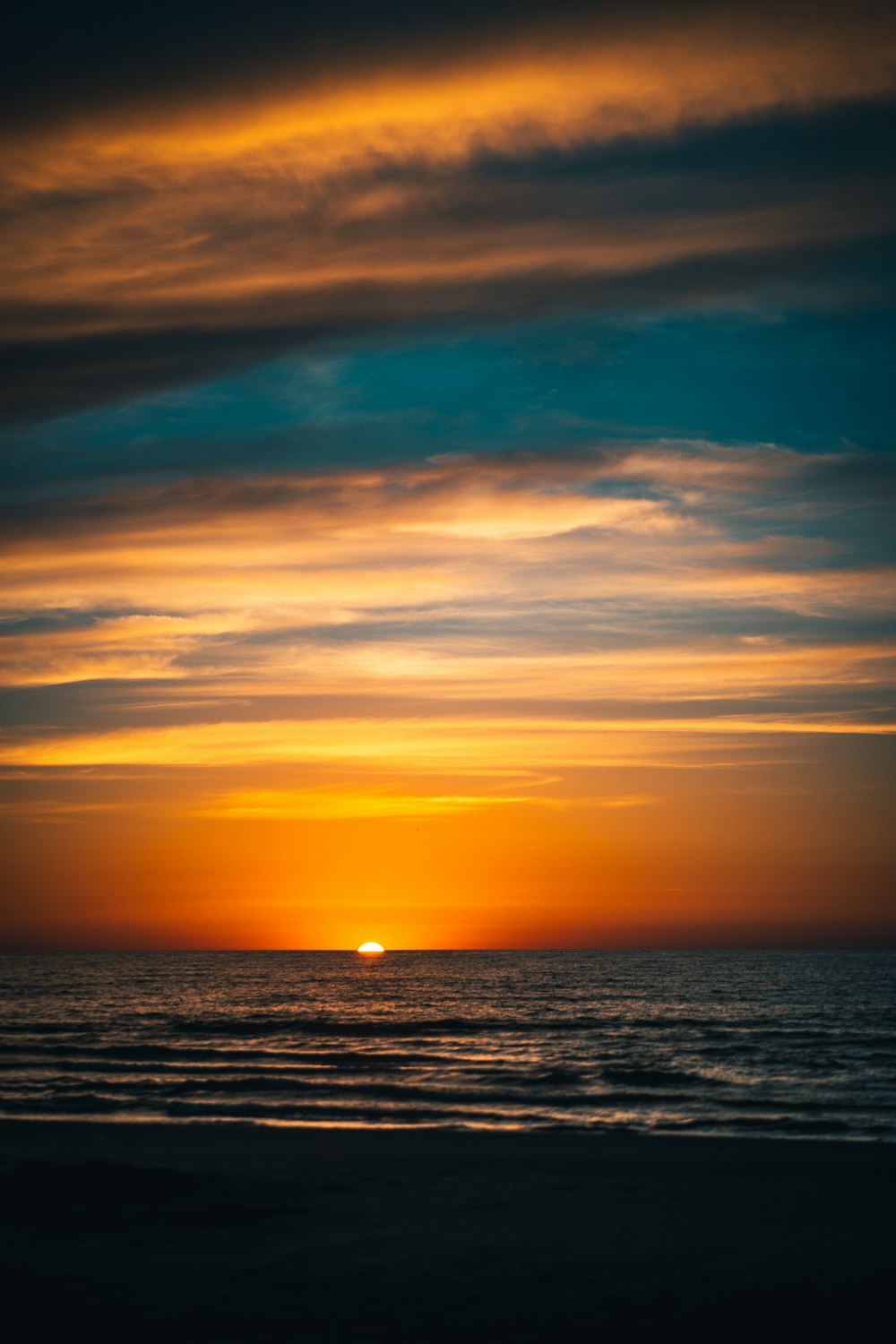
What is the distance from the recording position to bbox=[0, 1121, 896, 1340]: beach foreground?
11.7 metres

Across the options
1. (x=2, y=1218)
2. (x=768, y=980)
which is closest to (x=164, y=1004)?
(x=2, y=1218)

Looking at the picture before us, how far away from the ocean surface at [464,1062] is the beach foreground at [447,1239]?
17.0 ft

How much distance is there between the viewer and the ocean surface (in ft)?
88.6

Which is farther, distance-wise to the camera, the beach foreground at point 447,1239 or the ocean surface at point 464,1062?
the ocean surface at point 464,1062

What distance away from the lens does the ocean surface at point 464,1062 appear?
2702 cm

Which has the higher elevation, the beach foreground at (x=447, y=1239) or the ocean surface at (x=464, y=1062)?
the beach foreground at (x=447, y=1239)

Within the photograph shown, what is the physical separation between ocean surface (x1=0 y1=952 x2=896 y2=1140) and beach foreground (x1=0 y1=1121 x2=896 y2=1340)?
518cm

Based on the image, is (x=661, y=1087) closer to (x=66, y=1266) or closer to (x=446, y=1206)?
(x=446, y=1206)

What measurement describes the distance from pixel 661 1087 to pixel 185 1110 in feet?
46.8

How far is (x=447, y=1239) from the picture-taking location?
1488 centimetres

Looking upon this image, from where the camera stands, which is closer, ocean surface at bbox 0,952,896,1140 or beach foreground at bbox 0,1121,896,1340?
beach foreground at bbox 0,1121,896,1340

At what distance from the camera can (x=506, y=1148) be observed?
21.8 metres

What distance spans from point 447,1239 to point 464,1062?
22697 millimetres

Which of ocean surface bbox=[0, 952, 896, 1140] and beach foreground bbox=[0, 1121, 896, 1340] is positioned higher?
beach foreground bbox=[0, 1121, 896, 1340]
